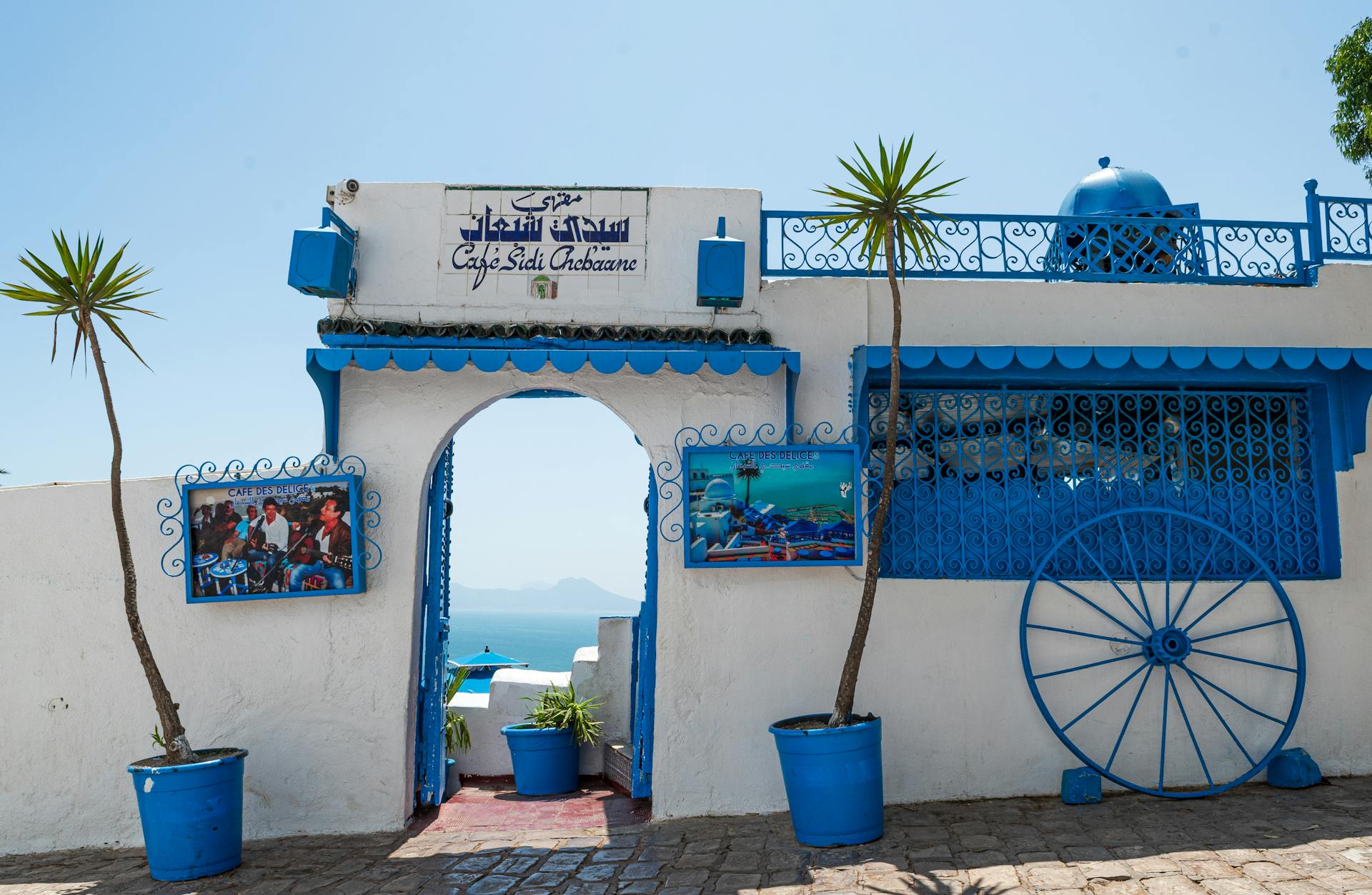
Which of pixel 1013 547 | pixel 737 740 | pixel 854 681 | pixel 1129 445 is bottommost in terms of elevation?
pixel 737 740

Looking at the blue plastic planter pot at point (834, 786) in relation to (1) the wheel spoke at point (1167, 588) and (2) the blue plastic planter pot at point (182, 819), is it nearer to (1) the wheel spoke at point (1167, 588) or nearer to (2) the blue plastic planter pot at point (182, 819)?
(1) the wheel spoke at point (1167, 588)

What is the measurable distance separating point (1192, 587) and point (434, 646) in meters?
5.36

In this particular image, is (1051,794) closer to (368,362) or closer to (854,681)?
(854,681)

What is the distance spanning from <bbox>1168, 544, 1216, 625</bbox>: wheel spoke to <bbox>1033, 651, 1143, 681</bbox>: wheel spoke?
335 mm

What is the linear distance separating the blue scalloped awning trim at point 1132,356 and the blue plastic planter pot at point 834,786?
2.42 meters

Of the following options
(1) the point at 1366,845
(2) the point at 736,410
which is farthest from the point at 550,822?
(1) the point at 1366,845

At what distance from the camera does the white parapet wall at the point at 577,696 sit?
8.98 metres

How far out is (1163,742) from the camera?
662 cm

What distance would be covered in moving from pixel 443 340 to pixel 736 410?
2.09 m

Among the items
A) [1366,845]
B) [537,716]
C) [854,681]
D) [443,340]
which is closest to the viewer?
[1366,845]

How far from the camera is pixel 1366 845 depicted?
521 centimetres

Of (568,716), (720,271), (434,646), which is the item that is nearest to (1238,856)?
(720,271)

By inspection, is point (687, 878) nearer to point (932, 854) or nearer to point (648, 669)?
point (932, 854)

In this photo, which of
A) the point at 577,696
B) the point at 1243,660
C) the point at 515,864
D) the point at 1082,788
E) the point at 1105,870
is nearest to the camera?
the point at 1105,870
